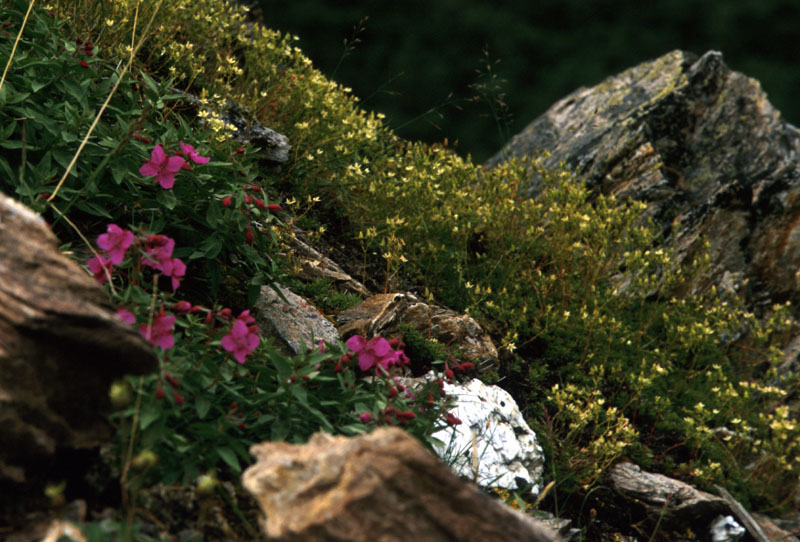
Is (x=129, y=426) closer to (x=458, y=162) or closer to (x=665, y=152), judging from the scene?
(x=458, y=162)

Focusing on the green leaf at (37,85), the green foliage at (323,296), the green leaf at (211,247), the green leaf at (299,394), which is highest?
the green leaf at (37,85)

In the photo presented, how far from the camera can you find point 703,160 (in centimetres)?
623

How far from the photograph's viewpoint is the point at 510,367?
14.3 feet

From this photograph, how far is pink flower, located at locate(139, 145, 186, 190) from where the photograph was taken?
2.89m

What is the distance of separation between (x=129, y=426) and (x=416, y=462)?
946 mm

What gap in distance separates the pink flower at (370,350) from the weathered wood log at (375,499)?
2.40ft

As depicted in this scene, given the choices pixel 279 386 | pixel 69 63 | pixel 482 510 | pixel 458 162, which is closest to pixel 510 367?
pixel 458 162

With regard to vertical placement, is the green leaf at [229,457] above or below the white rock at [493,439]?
below

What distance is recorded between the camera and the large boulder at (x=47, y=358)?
1.92m

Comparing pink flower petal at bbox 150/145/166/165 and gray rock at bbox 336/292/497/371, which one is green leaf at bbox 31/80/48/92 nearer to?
pink flower petal at bbox 150/145/166/165

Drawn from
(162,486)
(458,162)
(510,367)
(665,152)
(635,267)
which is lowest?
(162,486)

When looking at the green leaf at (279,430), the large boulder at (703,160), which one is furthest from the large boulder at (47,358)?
the large boulder at (703,160)

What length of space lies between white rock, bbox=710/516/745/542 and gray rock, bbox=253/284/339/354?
7.06 ft

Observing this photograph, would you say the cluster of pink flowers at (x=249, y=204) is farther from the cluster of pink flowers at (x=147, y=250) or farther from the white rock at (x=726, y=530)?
the white rock at (x=726, y=530)
